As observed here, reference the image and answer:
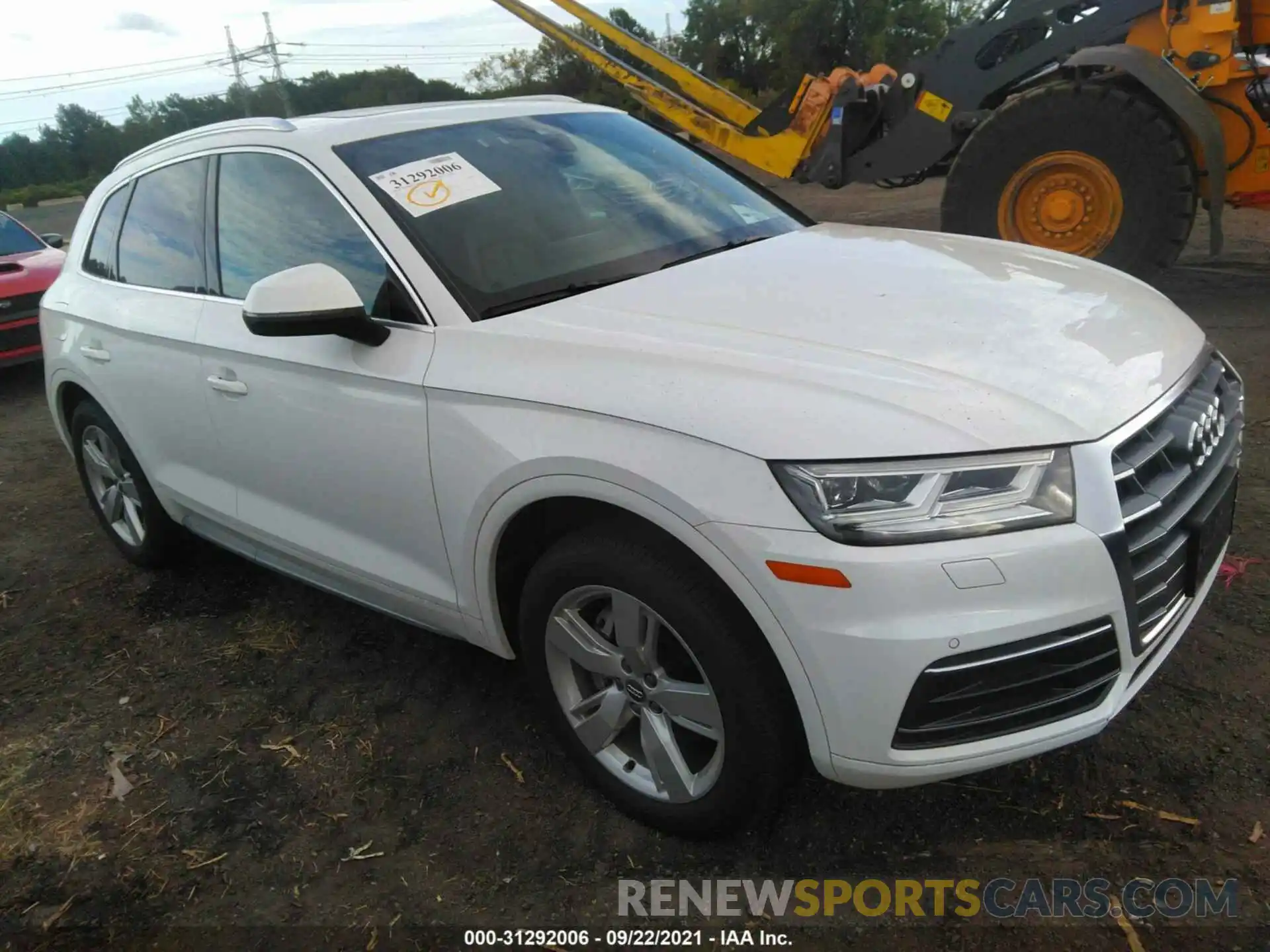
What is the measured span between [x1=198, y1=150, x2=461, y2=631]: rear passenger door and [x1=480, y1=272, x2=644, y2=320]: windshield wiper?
6.9 inches

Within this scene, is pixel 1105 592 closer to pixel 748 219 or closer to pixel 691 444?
pixel 691 444

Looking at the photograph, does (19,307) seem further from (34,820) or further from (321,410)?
(321,410)

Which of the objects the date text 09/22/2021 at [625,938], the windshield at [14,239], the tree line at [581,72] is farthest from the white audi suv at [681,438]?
the tree line at [581,72]

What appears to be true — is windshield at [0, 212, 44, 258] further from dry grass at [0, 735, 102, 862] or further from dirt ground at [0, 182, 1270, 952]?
dry grass at [0, 735, 102, 862]

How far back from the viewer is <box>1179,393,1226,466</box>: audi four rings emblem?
2102mm

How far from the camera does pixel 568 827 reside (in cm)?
248

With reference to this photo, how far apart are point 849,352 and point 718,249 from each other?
0.95 m

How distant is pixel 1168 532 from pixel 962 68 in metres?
6.82

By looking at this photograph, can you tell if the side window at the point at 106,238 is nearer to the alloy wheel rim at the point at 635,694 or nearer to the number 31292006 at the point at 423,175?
the number 31292006 at the point at 423,175

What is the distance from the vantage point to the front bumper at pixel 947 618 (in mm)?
1766

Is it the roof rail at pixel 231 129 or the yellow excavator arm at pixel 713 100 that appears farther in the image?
the yellow excavator arm at pixel 713 100

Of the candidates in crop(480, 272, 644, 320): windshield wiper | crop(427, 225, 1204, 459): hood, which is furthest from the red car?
crop(427, 225, 1204, 459): hood

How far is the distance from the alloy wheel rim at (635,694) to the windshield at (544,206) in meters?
0.83

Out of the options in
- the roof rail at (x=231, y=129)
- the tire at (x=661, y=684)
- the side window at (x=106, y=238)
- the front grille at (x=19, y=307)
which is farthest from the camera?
the front grille at (x=19, y=307)
